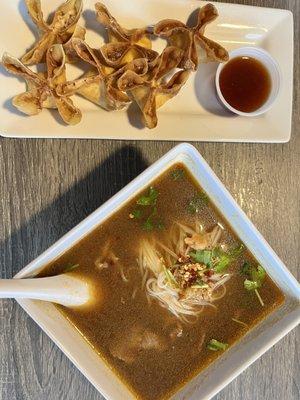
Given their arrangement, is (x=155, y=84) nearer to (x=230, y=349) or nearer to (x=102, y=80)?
(x=102, y=80)

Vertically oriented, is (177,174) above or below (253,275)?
above

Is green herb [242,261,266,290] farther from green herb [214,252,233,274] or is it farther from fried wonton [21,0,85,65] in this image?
fried wonton [21,0,85,65]

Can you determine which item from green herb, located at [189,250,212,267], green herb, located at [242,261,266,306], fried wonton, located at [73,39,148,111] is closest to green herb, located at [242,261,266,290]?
green herb, located at [242,261,266,306]

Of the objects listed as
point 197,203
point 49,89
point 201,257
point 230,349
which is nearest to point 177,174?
point 197,203

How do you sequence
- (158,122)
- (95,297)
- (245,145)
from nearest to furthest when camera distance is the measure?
1. (95,297)
2. (158,122)
3. (245,145)

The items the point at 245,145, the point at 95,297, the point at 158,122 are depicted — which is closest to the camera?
the point at 95,297

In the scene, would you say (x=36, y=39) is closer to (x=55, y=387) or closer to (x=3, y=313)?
(x=3, y=313)

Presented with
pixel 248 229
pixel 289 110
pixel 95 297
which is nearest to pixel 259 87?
pixel 289 110
